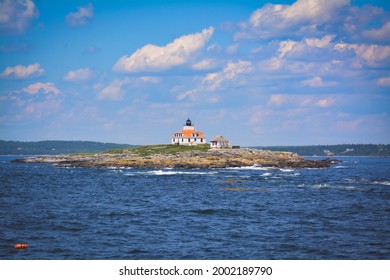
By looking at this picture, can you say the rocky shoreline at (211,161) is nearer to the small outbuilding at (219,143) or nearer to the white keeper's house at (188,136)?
the small outbuilding at (219,143)

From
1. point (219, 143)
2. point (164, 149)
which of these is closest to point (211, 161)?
point (219, 143)

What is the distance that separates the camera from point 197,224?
132ft

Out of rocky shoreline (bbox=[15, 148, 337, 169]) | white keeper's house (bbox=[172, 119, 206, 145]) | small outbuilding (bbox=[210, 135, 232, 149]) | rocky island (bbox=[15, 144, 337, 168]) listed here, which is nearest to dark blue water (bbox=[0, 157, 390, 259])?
rocky shoreline (bbox=[15, 148, 337, 169])

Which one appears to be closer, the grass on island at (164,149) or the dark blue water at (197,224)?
the dark blue water at (197,224)

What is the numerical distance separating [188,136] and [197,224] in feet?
480

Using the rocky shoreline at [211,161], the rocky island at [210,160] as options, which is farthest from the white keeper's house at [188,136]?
the rocky shoreline at [211,161]

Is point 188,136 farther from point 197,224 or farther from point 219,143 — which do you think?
point 197,224

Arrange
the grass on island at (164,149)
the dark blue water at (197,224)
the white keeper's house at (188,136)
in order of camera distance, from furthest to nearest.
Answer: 1. the white keeper's house at (188,136)
2. the grass on island at (164,149)
3. the dark blue water at (197,224)

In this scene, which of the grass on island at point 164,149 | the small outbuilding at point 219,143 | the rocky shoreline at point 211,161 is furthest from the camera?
the small outbuilding at point 219,143

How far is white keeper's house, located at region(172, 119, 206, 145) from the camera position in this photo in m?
186

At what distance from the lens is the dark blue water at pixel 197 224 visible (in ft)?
A: 98.8

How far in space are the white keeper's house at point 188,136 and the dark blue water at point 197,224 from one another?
118m

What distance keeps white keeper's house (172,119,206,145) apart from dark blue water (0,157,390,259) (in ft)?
388

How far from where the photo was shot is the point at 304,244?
32.2 m
